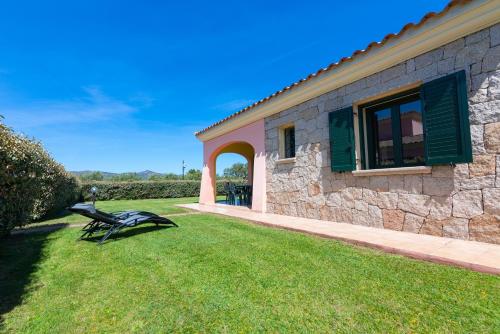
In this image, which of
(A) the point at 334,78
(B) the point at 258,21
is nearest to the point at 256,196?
(A) the point at 334,78

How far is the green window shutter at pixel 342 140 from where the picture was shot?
585 centimetres

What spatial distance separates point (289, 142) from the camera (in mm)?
8273

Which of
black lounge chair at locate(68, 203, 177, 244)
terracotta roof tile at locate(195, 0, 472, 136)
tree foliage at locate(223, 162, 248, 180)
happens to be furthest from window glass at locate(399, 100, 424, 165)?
tree foliage at locate(223, 162, 248, 180)

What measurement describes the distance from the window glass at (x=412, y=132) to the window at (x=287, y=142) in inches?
132

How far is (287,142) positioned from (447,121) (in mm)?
4599

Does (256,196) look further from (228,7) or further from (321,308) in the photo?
(228,7)

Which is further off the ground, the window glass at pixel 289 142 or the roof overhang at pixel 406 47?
the roof overhang at pixel 406 47

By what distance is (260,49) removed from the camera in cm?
1306

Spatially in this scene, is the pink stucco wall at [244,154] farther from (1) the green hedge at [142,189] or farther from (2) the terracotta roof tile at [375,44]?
(1) the green hedge at [142,189]

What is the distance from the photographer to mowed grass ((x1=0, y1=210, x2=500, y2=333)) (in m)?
2.13

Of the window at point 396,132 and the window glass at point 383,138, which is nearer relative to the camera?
the window at point 396,132

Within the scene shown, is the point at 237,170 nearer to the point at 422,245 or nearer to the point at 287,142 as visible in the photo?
the point at 287,142

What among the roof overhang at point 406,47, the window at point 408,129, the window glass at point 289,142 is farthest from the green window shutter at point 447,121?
the window glass at point 289,142

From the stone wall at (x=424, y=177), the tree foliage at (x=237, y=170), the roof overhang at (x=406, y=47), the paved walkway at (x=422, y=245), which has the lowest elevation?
the paved walkway at (x=422, y=245)
